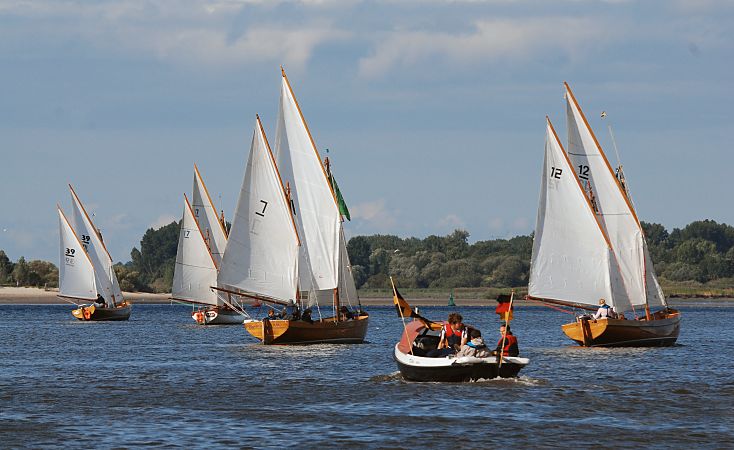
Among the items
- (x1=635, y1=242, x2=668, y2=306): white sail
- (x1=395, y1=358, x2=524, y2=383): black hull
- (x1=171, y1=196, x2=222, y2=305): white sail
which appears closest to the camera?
(x1=395, y1=358, x2=524, y2=383): black hull

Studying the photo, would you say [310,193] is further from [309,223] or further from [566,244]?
[566,244]

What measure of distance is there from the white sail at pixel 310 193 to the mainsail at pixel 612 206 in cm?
1309

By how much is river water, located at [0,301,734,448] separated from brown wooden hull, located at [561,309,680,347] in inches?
36.1

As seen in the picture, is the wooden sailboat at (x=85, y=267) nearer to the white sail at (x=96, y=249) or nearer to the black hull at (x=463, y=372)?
the white sail at (x=96, y=249)

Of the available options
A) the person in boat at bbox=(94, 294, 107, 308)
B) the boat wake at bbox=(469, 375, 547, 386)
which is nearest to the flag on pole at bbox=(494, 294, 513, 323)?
the boat wake at bbox=(469, 375, 547, 386)

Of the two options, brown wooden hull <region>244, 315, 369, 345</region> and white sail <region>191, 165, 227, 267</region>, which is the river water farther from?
white sail <region>191, 165, 227, 267</region>

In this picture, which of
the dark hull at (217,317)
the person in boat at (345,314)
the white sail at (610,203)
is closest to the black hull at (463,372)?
the white sail at (610,203)

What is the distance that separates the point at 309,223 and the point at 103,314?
51.6m

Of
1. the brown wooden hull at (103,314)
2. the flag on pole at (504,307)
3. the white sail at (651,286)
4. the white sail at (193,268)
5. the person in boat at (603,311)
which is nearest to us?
the flag on pole at (504,307)

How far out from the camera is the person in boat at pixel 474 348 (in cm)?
4531

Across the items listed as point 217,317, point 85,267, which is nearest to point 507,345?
point 217,317

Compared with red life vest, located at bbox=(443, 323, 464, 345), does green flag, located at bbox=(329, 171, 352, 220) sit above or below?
above

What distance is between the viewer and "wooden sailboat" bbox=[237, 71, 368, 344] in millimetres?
69500

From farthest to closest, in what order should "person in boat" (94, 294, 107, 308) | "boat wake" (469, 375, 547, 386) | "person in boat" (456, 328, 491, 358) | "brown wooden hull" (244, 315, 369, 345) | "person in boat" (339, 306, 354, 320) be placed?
"person in boat" (94, 294, 107, 308) < "person in boat" (339, 306, 354, 320) < "brown wooden hull" (244, 315, 369, 345) < "boat wake" (469, 375, 547, 386) < "person in boat" (456, 328, 491, 358)
